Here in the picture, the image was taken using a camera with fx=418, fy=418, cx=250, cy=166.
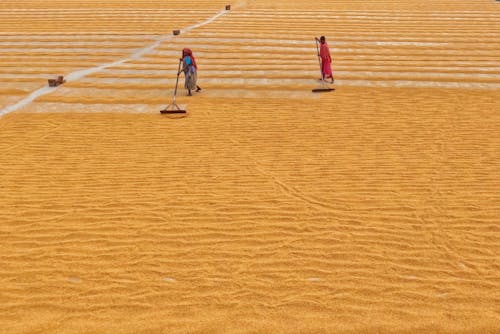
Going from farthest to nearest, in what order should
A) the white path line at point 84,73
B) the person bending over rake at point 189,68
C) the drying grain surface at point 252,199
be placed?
Answer: the person bending over rake at point 189,68 < the white path line at point 84,73 < the drying grain surface at point 252,199

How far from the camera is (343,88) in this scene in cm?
1204

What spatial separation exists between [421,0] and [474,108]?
20262mm

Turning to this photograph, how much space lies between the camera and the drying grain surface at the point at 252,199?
404 centimetres

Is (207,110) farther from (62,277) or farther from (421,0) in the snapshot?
(421,0)

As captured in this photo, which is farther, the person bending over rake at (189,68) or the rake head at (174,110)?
the person bending over rake at (189,68)

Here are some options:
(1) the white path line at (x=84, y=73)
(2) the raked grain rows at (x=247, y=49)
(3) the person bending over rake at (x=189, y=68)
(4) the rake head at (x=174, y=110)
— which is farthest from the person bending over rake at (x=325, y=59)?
(1) the white path line at (x=84, y=73)

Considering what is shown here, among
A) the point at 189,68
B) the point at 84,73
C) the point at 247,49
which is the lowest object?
the point at 189,68

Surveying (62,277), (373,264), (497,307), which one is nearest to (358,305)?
(373,264)

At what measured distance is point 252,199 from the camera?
6148 millimetres

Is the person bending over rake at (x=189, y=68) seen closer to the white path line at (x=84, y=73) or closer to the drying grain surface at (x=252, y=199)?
the drying grain surface at (x=252, y=199)

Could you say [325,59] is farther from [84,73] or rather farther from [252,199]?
[84,73]

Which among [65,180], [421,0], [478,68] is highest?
[421,0]

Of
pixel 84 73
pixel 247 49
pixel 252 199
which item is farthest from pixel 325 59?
pixel 84 73

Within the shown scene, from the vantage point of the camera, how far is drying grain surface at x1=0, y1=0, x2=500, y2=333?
404 centimetres
